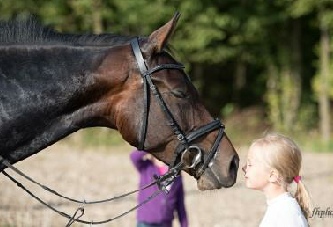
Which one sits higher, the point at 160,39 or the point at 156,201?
the point at 156,201

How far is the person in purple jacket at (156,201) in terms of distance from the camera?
6.45 m

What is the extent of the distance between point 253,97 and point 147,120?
27.7 m

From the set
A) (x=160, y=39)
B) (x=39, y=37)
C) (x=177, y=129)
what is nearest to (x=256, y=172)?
(x=177, y=129)

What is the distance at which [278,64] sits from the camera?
27891 mm

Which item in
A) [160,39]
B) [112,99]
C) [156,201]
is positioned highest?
[156,201]

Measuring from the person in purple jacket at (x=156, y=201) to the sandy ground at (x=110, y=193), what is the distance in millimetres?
340

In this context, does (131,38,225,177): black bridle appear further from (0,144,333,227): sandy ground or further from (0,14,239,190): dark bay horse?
(0,144,333,227): sandy ground

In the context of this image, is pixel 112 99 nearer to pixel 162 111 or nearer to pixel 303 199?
pixel 162 111

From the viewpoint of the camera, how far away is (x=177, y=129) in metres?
4.11

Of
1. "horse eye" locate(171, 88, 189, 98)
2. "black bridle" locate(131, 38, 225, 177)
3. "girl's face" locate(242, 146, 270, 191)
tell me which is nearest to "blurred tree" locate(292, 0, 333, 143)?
"black bridle" locate(131, 38, 225, 177)

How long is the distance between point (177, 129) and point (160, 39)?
1.75ft

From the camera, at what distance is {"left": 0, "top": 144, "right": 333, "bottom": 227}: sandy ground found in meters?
9.54

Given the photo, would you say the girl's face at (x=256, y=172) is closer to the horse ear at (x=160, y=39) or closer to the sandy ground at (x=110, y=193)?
the horse ear at (x=160, y=39)

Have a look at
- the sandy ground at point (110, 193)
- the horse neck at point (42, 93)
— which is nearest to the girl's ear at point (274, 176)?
the horse neck at point (42, 93)
